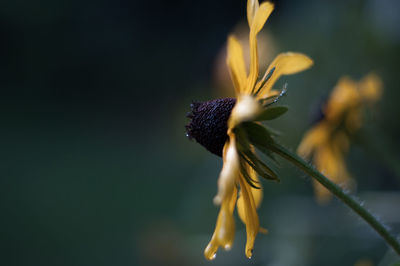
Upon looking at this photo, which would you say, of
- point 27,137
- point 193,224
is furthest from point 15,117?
point 193,224

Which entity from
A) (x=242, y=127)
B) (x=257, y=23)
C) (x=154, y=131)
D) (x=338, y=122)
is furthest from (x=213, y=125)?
(x=154, y=131)

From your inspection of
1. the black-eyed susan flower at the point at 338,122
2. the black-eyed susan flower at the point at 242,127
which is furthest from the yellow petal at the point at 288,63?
the black-eyed susan flower at the point at 338,122

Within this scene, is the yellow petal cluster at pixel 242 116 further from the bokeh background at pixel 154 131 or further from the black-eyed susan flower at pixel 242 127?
the bokeh background at pixel 154 131

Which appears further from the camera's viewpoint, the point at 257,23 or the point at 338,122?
the point at 338,122

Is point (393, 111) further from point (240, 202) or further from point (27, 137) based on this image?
point (27, 137)

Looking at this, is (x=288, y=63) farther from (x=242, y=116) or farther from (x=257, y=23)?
(x=242, y=116)

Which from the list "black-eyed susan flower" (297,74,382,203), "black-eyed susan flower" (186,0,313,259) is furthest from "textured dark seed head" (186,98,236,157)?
"black-eyed susan flower" (297,74,382,203)
